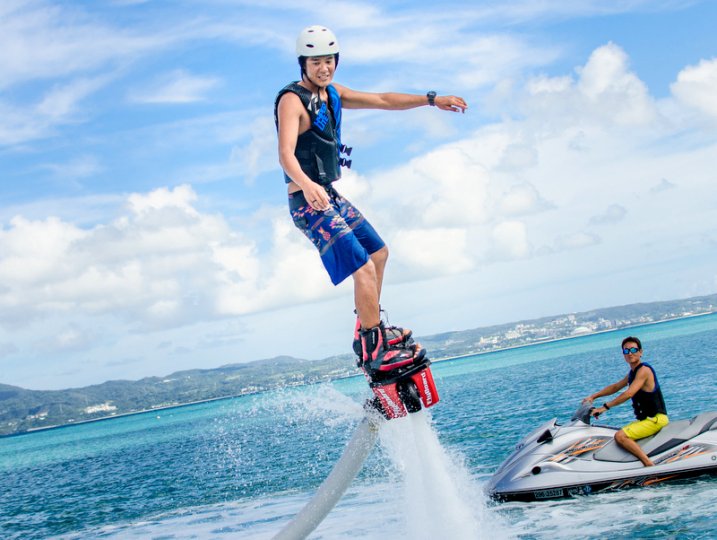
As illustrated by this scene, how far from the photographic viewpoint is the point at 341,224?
561 centimetres

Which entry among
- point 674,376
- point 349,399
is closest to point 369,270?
point 349,399

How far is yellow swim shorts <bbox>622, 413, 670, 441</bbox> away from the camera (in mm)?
12734

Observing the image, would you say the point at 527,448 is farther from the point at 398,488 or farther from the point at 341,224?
the point at 341,224

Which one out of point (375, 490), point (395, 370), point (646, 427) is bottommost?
point (375, 490)

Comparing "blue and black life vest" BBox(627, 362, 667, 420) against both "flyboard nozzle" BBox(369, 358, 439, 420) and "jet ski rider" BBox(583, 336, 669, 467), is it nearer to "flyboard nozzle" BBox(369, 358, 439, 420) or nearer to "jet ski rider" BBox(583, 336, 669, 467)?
"jet ski rider" BBox(583, 336, 669, 467)

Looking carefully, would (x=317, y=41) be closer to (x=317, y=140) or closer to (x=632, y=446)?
(x=317, y=140)

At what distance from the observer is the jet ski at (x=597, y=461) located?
12.7 meters

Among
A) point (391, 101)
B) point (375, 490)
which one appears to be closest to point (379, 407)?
point (391, 101)

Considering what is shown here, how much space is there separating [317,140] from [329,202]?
0.47 meters

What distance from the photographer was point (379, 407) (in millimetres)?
5738

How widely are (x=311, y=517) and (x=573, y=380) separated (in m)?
51.2

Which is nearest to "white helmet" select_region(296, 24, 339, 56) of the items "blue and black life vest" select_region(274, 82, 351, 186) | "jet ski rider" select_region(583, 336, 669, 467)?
"blue and black life vest" select_region(274, 82, 351, 186)

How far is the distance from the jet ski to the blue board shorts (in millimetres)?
8704

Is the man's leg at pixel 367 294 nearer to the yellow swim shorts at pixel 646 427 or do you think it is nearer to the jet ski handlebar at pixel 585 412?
the yellow swim shorts at pixel 646 427
